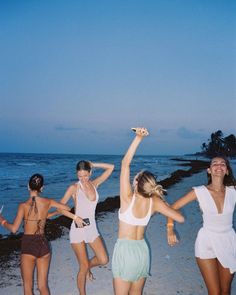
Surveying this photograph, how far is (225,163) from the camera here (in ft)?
13.1

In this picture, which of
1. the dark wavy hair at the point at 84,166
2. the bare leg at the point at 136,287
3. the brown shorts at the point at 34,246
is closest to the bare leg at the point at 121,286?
the bare leg at the point at 136,287

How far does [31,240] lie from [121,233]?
1290 mm

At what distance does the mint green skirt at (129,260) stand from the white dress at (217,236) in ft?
2.61

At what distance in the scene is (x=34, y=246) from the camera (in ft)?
13.1

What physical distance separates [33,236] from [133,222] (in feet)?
4.72

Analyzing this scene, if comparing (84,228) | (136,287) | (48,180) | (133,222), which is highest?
(48,180)

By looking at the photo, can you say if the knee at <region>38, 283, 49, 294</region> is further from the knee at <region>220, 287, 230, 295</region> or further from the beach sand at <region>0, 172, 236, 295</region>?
the knee at <region>220, 287, 230, 295</region>

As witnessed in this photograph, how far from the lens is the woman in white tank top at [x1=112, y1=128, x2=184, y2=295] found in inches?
131

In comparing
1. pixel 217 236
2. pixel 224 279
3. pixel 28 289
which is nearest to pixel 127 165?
pixel 217 236

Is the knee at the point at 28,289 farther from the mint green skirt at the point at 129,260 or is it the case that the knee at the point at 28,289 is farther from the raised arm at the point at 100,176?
the raised arm at the point at 100,176

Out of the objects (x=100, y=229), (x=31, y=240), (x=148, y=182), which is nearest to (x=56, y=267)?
(x=31, y=240)

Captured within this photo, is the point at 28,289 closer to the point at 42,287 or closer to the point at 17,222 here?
the point at 42,287

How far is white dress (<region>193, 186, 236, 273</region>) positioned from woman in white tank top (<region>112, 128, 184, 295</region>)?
1.80 feet

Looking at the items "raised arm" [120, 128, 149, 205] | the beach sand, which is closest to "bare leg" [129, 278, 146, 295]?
"raised arm" [120, 128, 149, 205]
